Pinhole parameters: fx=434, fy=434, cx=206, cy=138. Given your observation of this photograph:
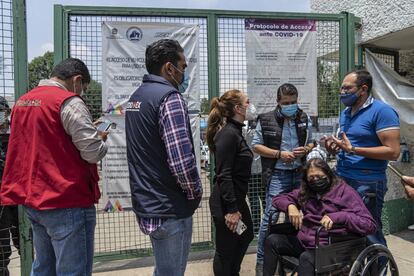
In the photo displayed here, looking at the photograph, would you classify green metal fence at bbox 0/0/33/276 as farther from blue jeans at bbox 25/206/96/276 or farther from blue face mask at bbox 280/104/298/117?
blue face mask at bbox 280/104/298/117

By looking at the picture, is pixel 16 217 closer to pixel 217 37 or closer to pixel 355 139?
pixel 217 37

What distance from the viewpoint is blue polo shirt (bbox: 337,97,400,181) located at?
11.1ft

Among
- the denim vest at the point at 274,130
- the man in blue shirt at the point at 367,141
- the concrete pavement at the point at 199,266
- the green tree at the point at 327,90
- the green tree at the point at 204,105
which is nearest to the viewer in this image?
the man in blue shirt at the point at 367,141

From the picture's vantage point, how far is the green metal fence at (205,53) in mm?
4223

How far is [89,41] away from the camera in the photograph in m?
4.23

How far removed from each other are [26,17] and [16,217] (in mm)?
1699

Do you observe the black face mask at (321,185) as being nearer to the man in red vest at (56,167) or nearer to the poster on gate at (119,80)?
the man in red vest at (56,167)

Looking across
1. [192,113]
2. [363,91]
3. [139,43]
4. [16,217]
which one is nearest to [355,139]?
[363,91]

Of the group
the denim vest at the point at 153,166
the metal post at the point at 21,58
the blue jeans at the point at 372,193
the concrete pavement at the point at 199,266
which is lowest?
the concrete pavement at the point at 199,266

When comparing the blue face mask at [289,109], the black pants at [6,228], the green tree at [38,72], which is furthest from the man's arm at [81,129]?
the blue face mask at [289,109]

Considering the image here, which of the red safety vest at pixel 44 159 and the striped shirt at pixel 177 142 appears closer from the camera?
the striped shirt at pixel 177 142

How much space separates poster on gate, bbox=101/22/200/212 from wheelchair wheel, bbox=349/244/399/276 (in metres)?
2.28

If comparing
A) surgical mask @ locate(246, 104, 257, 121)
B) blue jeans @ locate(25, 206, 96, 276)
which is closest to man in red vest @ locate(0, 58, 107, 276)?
blue jeans @ locate(25, 206, 96, 276)

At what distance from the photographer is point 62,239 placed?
2.57 m
